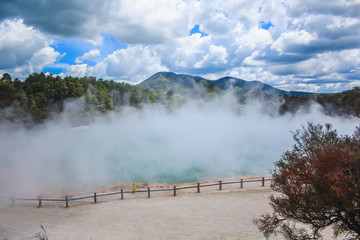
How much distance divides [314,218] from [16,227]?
10238mm

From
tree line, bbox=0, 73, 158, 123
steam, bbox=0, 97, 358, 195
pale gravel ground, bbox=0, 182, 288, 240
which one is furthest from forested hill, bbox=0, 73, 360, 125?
pale gravel ground, bbox=0, 182, 288, 240

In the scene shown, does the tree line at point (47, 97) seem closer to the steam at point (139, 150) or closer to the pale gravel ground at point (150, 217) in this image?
the steam at point (139, 150)

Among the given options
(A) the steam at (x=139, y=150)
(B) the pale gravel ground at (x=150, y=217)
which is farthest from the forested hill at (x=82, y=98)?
(B) the pale gravel ground at (x=150, y=217)

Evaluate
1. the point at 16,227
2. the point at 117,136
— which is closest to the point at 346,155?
the point at 16,227

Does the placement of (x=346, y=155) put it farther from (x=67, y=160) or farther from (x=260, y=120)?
(x=260, y=120)

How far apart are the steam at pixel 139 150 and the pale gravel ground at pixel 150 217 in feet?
12.8

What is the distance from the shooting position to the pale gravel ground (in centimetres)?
789

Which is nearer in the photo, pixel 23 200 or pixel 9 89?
pixel 23 200

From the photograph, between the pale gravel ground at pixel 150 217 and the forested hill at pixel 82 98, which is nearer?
the pale gravel ground at pixel 150 217

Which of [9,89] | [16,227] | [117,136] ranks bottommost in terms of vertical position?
[16,227]

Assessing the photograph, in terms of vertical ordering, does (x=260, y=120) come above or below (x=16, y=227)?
above

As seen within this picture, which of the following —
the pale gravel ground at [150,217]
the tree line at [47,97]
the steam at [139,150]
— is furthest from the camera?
the tree line at [47,97]

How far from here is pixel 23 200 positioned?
11.9 m

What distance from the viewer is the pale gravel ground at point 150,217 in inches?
311
